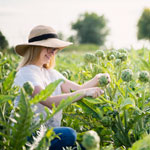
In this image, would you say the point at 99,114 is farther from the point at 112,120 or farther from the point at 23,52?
the point at 23,52

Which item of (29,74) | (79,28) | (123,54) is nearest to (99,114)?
(123,54)

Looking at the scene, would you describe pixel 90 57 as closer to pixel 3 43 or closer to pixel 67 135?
pixel 67 135

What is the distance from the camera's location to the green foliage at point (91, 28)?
43.0 metres

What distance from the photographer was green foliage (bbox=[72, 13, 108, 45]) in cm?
4300

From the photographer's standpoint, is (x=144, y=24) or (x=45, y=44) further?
(x=144, y=24)

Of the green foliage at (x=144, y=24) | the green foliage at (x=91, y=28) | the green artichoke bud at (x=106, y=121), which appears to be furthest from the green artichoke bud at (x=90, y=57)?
the green foliage at (x=91, y=28)

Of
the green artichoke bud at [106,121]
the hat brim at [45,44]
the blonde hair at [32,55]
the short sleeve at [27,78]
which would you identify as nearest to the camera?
the green artichoke bud at [106,121]

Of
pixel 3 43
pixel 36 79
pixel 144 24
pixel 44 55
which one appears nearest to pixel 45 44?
pixel 44 55

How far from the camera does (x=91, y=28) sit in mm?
44188

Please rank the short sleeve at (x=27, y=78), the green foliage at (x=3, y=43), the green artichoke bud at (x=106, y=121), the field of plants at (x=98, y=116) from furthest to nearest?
the green foliage at (x=3, y=43) < the short sleeve at (x=27, y=78) < the green artichoke bud at (x=106, y=121) < the field of plants at (x=98, y=116)

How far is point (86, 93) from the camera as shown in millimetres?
1620

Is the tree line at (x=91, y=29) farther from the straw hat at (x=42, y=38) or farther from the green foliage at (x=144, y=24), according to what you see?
the straw hat at (x=42, y=38)

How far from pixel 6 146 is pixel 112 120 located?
2.17 feet

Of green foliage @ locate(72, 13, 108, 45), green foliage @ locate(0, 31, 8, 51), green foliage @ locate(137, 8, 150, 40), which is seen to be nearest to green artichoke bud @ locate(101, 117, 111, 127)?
green foliage @ locate(0, 31, 8, 51)
